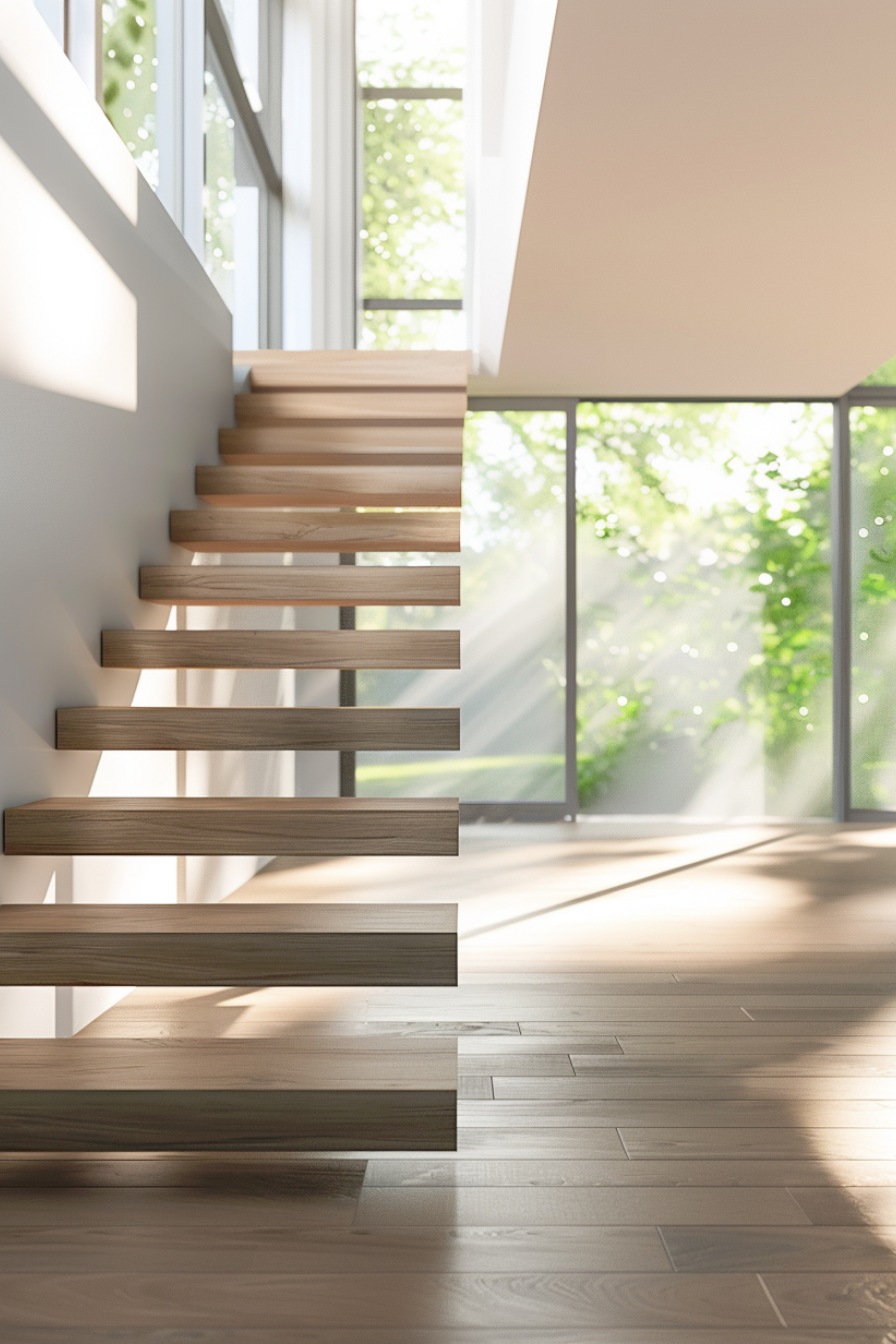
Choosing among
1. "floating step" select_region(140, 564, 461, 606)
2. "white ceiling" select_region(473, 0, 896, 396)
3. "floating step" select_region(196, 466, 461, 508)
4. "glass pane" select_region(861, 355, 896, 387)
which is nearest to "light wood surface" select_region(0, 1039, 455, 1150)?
"floating step" select_region(140, 564, 461, 606)

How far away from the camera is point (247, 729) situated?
3002mm

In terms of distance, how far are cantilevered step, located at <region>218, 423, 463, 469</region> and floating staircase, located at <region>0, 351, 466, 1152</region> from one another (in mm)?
407

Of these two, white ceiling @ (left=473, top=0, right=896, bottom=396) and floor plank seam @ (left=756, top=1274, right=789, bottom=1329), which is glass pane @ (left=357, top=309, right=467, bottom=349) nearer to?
white ceiling @ (left=473, top=0, right=896, bottom=396)

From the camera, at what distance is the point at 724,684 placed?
688 centimetres

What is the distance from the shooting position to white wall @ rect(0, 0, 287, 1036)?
9.00 ft

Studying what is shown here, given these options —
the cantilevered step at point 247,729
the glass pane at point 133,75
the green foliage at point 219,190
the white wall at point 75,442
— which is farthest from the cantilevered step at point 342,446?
the cantilevered step at point 247,729

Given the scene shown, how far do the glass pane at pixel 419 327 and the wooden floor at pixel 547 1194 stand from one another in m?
4.53

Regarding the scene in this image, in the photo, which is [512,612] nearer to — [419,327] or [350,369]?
[419,327]

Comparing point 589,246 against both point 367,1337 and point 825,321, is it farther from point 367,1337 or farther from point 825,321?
point 367,1337

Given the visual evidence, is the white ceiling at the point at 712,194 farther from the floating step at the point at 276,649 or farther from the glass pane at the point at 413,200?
the glass pane at the point at 413,200

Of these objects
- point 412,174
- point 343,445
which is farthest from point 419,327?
point 343,445

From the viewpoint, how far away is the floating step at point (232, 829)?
8.70ft

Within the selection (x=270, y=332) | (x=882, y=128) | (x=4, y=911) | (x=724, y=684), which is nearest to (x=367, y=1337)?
(x=4, y=911)

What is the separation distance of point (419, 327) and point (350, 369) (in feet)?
7.65
